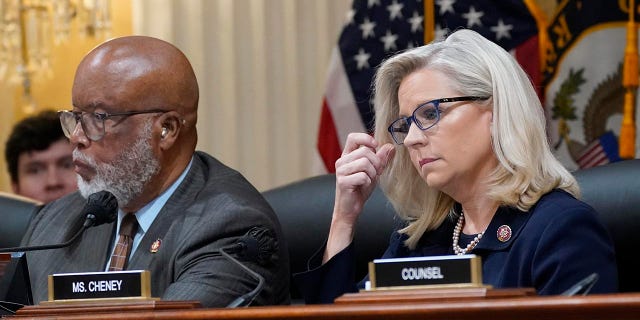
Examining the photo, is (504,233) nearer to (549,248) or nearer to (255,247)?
(549,248)

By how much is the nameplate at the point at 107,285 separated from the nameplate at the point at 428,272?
434mm

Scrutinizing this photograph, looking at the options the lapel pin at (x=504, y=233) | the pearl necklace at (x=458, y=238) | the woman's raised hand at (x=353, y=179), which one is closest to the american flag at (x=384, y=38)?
the woman's raised hand at (x=353, y=179)

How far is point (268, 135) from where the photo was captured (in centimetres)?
582

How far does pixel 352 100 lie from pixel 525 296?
129 inches

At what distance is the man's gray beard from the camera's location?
3.21 metres

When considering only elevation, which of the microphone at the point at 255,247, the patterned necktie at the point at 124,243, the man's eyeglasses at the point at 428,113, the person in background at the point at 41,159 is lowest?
the person in background at the point at 41,159

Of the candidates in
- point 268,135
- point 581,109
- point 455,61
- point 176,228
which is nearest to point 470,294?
point 455,61

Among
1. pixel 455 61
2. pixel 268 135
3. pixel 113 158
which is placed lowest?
pixel 268 135

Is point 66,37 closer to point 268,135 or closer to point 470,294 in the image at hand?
point 268,135

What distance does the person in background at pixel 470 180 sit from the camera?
255 centimetres

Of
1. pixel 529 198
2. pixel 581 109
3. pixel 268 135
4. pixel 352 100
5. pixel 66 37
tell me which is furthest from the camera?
pixel 66 37

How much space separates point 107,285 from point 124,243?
0.88 meters

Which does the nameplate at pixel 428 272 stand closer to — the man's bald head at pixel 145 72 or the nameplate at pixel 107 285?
the nameplate at pixel 107 285

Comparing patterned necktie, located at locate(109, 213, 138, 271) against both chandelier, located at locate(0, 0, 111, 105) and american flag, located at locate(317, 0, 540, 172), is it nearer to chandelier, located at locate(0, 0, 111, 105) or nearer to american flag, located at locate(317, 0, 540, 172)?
american flag, located at locate(317, 0, 540, 172)
